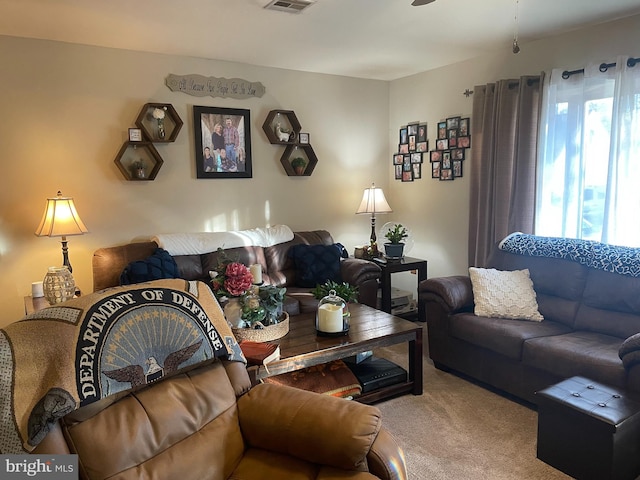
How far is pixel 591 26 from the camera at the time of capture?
131 inches

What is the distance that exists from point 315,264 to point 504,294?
5.37 feet

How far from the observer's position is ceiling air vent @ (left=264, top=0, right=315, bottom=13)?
2.74 metres

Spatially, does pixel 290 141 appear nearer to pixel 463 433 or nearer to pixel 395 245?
pixel 395 245

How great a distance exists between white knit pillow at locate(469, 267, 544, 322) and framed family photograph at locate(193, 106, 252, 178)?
2346 millimetres

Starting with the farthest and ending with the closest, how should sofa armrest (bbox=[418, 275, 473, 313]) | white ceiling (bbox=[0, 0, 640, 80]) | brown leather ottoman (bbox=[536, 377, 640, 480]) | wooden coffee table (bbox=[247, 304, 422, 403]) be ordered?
Answer: sofa armrest (bbox=[418, 275, 473, 313]) < white ceiling (bbox=[0, 0, 640, 80]) < wooden coffee table (bbox=[247, 304, 422, 403]) < brown leather ottoman (bbox=[536, 377, 640, 480])

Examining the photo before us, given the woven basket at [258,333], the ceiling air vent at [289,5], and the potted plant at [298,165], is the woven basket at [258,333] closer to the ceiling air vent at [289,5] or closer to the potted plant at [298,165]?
the ceiling air vent at [289,5]

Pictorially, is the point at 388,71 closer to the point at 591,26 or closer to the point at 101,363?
the point at 591,26

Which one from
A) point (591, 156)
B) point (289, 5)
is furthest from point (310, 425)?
point (591, 156)

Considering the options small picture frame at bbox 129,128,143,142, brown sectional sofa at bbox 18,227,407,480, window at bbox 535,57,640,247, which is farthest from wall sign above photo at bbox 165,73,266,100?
brown sectional sofa at bbox 18,227,407,480

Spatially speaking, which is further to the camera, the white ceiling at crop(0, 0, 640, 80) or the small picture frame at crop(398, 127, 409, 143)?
the small picture frame at crop(398, 127, 409, 143)

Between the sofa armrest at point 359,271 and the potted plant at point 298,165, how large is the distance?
3.56 feet

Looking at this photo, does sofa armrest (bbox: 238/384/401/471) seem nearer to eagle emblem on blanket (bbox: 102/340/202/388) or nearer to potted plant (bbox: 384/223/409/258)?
eagle emblem on blanket (bbox: 102/340/202/388)

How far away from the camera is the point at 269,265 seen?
4.11m

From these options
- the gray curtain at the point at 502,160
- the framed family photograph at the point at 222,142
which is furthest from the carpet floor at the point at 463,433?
the framed family photograph at the point at 222,142
